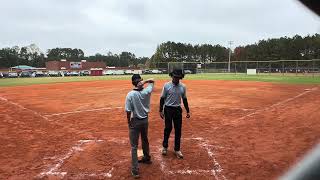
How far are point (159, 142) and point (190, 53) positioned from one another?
13045 centimetres

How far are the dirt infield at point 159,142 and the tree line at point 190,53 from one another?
63.9 meters

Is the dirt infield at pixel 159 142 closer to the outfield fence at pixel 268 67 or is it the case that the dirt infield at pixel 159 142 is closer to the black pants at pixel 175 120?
the black pants at pixel 175 120

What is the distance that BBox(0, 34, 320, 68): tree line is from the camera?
94812mm

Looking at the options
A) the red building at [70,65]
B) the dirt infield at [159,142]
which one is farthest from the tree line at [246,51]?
the dirt infield at [159,142]

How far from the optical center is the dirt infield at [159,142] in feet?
25.9

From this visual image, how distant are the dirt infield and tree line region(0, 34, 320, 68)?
63923mm

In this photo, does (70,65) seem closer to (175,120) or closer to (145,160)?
(175,120)

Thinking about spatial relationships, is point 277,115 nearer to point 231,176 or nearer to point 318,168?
point 231,176

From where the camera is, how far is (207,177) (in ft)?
24.6

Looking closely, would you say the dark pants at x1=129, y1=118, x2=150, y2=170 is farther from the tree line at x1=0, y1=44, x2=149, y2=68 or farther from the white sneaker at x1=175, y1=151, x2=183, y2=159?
the tree line at x1=0, y1=44, x2=149, y2=68

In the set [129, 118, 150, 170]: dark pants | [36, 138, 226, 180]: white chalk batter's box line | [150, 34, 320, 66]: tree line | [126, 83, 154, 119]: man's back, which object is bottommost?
[36, 138, 226, 180]: white chalk batter's box line

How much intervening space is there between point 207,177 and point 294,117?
761cm

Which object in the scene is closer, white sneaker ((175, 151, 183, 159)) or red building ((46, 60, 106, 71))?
white sneaker ((175, 151, 183, 159))

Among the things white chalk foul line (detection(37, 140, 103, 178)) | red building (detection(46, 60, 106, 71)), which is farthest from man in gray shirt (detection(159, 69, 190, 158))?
red building (detection(46, 60, 106, 71))
